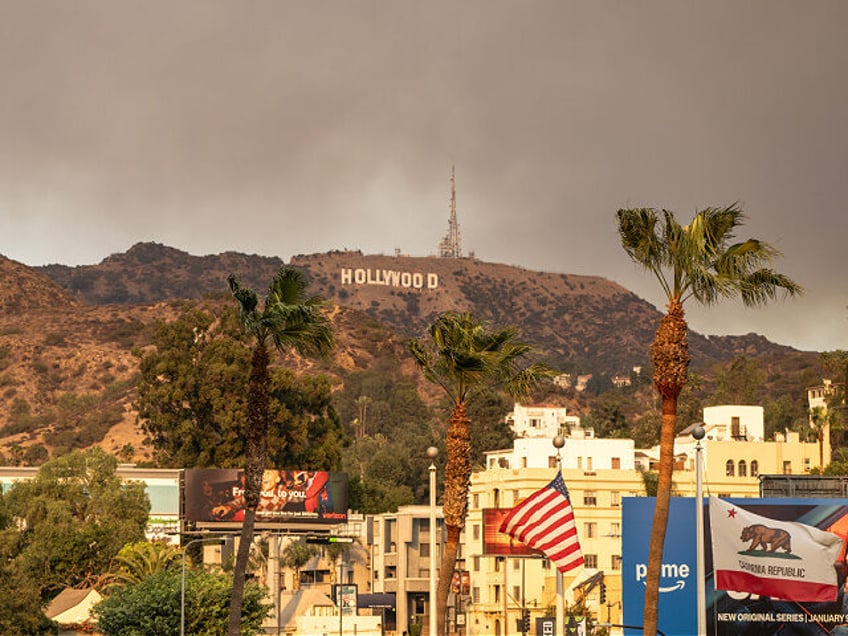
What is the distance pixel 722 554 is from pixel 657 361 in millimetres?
16350

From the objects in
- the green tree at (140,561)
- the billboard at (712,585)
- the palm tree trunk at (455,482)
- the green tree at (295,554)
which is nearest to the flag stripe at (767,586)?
the billboard at (712,585)

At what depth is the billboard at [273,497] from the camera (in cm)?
12456

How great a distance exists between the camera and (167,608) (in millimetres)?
86875

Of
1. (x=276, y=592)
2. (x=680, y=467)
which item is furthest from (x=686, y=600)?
(x=680, y=467)

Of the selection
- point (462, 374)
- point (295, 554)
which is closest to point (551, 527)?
point (462, 374)

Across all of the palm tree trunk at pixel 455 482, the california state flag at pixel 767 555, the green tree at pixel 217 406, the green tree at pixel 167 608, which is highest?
the green tree at pixel 217 406

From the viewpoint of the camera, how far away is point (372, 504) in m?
166

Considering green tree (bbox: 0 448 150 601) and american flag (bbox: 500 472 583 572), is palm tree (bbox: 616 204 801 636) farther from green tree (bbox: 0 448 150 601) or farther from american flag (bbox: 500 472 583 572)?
green tree (bbox: 0 448 150 601)

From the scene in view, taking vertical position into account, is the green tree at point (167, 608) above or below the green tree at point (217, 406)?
below

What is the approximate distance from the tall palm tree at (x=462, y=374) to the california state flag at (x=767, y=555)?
394 inches

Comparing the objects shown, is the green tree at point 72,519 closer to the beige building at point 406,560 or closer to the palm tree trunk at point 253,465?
the beige building at point 406,560

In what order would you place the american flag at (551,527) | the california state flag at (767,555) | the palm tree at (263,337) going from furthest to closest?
the california state flag at (767,555) < the palm tree at (263,337) < the american flag at (551,527)

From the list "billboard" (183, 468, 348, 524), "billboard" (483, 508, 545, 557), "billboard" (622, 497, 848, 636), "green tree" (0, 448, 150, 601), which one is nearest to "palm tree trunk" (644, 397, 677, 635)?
"billboard" (622, 497, 848, 636)

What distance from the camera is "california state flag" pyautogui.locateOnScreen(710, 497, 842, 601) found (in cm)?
5975
